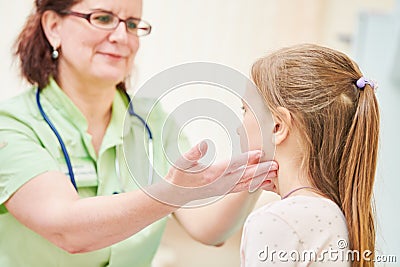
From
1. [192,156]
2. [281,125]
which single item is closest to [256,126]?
[281,125]

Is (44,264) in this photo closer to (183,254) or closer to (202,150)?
(202,150)

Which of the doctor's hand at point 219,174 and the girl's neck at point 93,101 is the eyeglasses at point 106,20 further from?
the doctor's hand at point 219,174

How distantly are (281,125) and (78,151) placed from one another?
57 cm

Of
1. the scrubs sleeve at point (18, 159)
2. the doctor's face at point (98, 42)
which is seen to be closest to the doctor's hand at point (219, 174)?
the scrubs sleeve at point (18, 159)

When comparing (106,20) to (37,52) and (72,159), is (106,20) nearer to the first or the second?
(37,52)

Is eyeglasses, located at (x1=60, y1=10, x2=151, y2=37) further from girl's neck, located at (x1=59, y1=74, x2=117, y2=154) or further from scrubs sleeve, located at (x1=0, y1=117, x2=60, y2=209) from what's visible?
scrubs sleeve, located at (x1=0, y1=117, x2=60, y2=209)

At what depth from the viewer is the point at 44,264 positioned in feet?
4.80

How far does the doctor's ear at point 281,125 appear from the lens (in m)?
1.16

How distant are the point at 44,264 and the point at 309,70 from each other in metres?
0.74

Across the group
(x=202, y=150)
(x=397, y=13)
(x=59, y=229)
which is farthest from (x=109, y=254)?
(x=397, y=13)

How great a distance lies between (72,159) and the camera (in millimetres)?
1521

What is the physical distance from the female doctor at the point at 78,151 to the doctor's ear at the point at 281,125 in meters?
0.29

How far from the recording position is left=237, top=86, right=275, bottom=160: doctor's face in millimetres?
1194

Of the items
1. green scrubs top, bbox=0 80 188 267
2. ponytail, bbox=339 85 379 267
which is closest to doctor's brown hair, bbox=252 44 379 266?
ponytail, bbox=339 85 379 267
